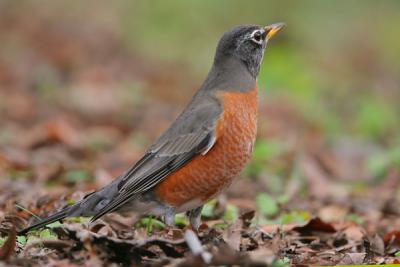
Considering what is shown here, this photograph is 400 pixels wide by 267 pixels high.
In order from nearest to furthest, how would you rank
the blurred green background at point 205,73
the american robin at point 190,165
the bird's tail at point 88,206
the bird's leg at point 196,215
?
the bird's tail at point 88,206, the american robin at point 190,165, the bird's leg at point 196,215, the blurred green background at point 205,73

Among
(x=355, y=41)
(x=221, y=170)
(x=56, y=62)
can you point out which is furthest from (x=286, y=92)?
(x=221, y=170)

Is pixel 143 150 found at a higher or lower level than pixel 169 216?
higher

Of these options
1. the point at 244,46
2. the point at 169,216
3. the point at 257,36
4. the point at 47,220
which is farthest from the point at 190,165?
the point at 257,36

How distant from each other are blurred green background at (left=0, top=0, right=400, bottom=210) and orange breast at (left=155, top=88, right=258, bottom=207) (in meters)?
3.34

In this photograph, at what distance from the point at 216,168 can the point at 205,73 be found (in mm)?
12805

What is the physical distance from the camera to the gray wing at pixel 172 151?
6.73 metres

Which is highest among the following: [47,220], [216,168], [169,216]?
[216,168]

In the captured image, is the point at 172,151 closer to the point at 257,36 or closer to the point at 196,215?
the point at 196,215

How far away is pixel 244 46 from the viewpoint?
25.4 feet

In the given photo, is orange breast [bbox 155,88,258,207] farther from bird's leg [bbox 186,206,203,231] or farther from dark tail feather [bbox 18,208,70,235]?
dark tail feather [bbox 18,208,70,235]

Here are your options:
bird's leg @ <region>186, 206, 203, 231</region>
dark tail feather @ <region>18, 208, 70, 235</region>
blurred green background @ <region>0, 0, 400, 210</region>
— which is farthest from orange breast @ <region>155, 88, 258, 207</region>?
blurred green background @ <region>0, 0, 400, 210</region>

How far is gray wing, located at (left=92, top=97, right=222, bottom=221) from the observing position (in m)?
6.73

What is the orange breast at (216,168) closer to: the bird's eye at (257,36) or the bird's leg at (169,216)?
the bird's leg at (169,216)

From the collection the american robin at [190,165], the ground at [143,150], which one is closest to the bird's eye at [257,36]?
the american robin at [190,165]
